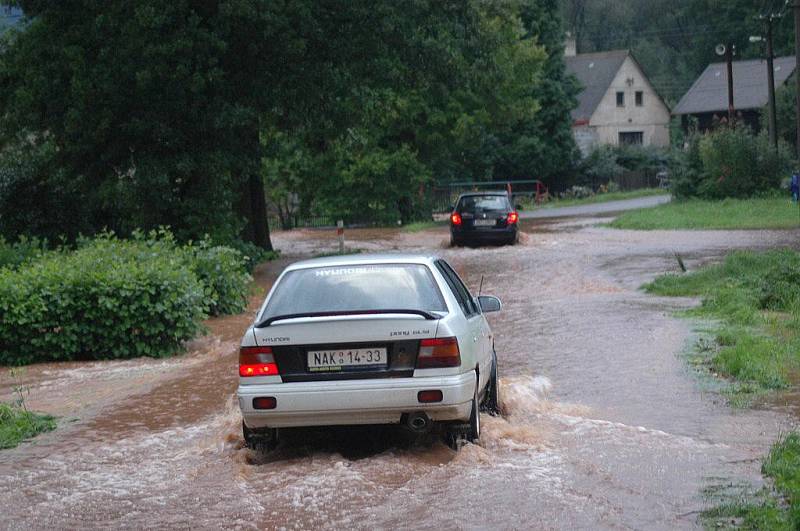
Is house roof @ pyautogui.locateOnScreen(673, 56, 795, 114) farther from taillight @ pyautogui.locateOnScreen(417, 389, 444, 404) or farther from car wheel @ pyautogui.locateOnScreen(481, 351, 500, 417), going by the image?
taillight @ pyautogui.locateOnScreen(417, 389, 444, 404)

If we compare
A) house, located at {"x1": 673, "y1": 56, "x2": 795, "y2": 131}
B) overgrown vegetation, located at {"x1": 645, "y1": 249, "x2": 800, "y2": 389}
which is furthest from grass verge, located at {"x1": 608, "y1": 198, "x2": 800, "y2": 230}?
house, located at {"x1": 673, "y1": 56, "x2": 795, "y2": 131}

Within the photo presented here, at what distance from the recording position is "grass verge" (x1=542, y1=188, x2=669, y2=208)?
5887 centimetres

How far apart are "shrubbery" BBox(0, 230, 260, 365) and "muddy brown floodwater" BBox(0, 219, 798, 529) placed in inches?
17.4

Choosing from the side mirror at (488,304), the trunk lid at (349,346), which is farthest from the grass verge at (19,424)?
the side mirror at (488,304)

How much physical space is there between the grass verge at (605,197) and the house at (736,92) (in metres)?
15.0

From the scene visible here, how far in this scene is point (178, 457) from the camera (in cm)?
880

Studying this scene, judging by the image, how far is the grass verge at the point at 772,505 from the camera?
5.93 m

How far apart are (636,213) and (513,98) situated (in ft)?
34.6

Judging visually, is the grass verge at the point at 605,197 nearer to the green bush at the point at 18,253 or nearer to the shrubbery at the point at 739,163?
the shrubbery at the point at 739,163

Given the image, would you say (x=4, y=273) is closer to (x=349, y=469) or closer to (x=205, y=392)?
(x=205, y=392)

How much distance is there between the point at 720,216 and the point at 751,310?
74.0 ft

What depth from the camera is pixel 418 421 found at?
7.78 metres

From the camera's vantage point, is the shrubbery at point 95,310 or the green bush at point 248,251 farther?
the green bush at point 248,251

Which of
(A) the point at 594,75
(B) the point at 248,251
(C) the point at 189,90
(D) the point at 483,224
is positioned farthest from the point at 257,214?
(A) the point at 594,75
